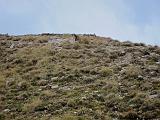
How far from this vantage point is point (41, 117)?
64.0 feet

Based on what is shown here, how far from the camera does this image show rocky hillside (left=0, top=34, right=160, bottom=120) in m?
19.7

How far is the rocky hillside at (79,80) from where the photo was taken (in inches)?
774

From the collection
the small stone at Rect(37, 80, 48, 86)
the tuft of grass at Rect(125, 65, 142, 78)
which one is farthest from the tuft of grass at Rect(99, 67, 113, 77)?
the small stone at Rect(37, 80, 48, 86)

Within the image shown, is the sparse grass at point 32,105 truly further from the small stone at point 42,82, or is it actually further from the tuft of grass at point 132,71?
the tuft of grass at point 132,71

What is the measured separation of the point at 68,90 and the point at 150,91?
4369 millimetres

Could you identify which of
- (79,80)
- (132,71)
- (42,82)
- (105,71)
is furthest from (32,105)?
(132,71)

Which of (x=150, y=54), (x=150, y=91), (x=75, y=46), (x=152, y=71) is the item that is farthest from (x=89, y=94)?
(x=75, y=46)

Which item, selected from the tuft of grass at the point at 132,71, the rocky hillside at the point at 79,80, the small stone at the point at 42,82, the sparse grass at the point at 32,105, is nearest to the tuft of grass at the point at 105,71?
the rocky hillside at the point at 79,80

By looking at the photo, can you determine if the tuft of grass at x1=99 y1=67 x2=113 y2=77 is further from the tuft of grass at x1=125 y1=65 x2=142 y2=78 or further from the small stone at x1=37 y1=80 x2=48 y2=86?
the small stone at x1=37 y1=80 x2=48 y2=86

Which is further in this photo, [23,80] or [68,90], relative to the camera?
[23,80]

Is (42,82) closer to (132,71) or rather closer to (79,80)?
(79,80)

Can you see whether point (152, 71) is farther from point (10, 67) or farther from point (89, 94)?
point (10, 67)

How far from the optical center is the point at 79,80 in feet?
80.5

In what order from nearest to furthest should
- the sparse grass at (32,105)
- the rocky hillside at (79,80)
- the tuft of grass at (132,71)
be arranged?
the rocky hillside at (79,80) → the sparse grass at (32,105) → the tuft of grass at (132,71)
